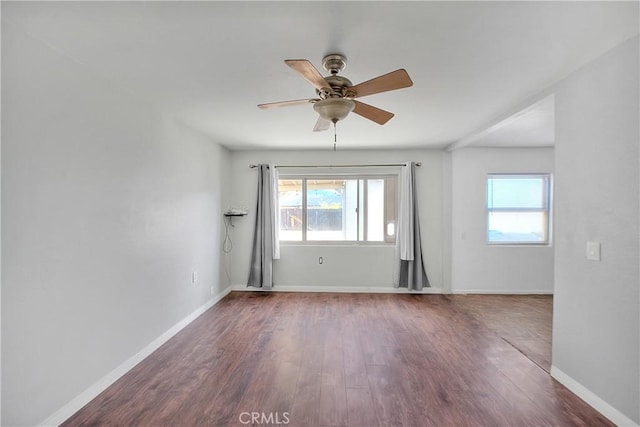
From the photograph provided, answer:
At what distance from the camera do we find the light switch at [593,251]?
6.41ft

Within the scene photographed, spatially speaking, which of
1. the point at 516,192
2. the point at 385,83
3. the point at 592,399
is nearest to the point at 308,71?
the point at 385,83

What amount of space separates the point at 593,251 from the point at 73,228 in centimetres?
342

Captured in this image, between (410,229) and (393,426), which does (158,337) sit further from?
(410,229)

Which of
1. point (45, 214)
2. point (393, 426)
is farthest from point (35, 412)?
point (393, 426)

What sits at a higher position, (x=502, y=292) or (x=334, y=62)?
(x=334, y=62)

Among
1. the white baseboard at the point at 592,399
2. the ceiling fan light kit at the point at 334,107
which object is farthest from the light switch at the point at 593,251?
the ceiling fan light kit at the point at 334,107

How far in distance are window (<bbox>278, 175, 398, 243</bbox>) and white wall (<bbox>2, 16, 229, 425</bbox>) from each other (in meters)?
2.16

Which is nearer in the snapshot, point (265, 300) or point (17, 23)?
point (17, 23)

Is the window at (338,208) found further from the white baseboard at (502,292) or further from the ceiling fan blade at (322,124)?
the ceiling fan blade at (322,124)

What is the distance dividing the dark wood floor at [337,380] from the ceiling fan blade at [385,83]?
80.1 inches

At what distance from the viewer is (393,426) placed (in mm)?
1813

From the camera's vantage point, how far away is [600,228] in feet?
6.37

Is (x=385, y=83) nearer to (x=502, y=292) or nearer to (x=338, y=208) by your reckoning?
(x=338, y=208)

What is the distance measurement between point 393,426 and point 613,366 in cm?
141
